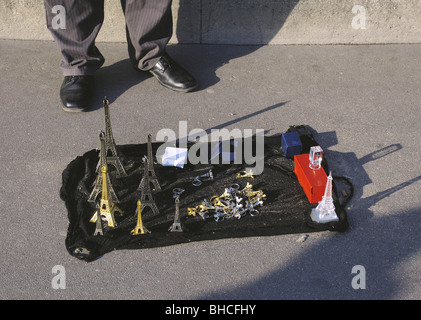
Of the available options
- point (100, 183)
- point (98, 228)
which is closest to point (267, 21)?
point (100, 183)

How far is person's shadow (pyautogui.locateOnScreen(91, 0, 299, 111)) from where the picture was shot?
557 centimetres

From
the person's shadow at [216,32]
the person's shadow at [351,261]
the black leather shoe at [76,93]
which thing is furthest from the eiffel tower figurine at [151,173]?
the person's shadow at [216,32]

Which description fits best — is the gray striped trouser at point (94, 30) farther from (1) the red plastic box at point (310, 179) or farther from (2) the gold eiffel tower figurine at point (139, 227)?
(2) the gold eiffel tower figurine at point (139, 227)

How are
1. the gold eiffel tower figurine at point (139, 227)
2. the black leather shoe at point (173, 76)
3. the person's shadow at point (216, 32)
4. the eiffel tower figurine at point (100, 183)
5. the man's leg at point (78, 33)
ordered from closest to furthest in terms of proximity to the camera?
the gold eiffel tower figurine at point (139, 227) → the eiffel tower figurine at point (100, 183) → the man's leg at point (78, 33) → the black leather shoe at point (173, 76) → the person's shadow at point (216, 32)

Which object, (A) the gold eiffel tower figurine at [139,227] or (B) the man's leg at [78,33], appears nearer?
(A) the gold eiffel tower figurine at [139,227]

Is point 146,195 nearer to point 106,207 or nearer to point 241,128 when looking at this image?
point 106,207

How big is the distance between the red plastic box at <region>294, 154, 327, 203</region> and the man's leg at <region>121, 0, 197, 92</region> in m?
1.57

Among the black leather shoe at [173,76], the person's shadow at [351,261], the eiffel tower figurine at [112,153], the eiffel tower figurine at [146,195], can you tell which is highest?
the black leather shoe at [173,76]

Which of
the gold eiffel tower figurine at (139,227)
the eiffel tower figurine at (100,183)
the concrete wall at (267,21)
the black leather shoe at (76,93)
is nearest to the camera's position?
the gold eiffel tower figurine at (139,227)

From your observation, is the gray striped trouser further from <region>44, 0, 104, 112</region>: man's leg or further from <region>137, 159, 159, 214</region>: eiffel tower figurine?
<region>137, 159, 159, 214</region>: eiffel tower figurine

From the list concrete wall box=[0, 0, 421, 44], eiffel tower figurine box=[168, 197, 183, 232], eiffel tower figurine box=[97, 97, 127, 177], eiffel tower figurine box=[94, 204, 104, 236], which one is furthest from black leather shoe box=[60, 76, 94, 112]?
eiffel tower figurine box=[168, 197, 183, 232]

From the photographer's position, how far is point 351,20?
583 cm

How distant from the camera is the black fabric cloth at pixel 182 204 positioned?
3.60 m
